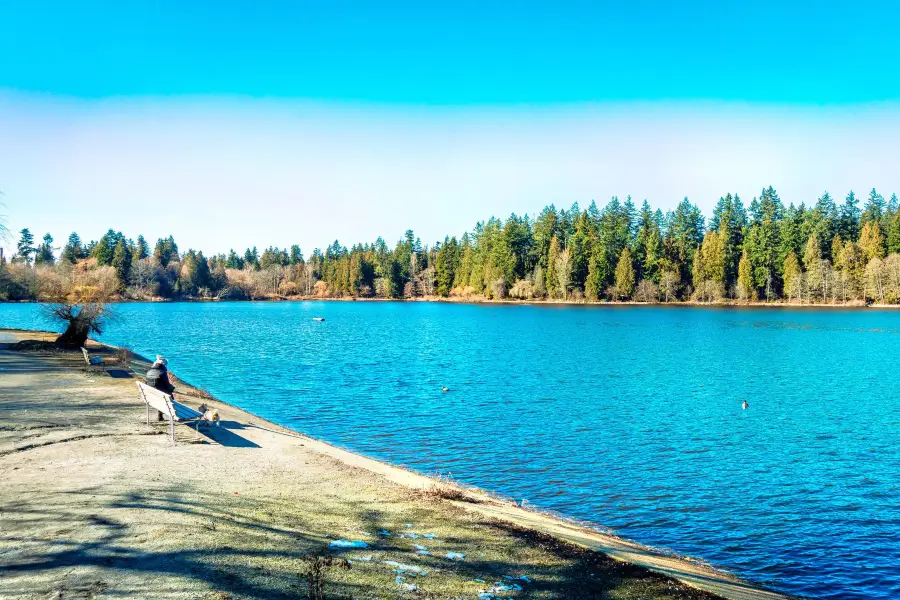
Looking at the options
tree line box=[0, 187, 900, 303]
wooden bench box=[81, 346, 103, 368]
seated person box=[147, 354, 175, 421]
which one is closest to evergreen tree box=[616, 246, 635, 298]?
A: tree line box=[0, 187, 900, 303]

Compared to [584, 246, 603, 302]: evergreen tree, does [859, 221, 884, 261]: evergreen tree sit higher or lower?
higher

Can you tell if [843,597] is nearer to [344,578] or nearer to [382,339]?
[344,578]

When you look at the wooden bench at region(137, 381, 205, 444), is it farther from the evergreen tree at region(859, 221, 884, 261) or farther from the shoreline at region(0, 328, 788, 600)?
the evergreen tree at region(859, 221, 884, 261)

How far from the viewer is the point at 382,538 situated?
923 centimetres

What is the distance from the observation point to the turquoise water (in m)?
14.1

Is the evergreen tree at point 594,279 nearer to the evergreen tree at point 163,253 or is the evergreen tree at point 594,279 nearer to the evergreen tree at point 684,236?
the evergreen tree at point 684,236

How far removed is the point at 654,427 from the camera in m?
25.3

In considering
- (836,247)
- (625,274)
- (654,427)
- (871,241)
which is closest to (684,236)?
(625,274)

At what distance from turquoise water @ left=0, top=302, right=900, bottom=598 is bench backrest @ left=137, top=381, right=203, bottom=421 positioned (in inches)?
269

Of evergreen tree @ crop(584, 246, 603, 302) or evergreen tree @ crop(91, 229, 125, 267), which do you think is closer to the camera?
evergreen tree @ crop(584, 246, 603, 302)

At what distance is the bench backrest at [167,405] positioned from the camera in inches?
573

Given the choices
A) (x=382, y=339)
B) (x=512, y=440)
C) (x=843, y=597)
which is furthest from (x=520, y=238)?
(x=843, y=597)

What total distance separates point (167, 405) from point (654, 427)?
1899 cm

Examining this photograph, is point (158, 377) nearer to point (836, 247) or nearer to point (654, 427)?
point (654, 427)
